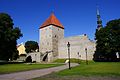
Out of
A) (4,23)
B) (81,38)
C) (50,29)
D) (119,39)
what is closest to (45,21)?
(50,29)

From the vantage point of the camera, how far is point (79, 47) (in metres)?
68.8

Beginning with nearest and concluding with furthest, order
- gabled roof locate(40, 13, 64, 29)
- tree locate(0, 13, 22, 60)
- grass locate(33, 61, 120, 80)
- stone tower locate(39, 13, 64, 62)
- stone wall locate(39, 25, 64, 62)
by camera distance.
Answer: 1. grass locate(33, 61, 120, 80)
2. tree locate(0, 13, 22, 60)
3. stone wall locate(39, 25, 64, 62)
4. stone tower locate(39, 13, 64, 62)
5. gabled roof locate(40, 13, 64, 29)

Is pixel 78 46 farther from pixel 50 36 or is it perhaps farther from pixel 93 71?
pixel 93 71

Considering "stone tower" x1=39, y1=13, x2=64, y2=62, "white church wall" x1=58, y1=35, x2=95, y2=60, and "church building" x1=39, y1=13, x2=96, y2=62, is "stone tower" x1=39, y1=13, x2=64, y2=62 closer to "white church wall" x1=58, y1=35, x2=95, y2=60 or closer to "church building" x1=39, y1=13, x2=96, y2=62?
"church building" x1=39, y1=13, x2=96, y2=62

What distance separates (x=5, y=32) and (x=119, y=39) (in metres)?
29.3

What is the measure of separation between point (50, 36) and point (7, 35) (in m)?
27.5

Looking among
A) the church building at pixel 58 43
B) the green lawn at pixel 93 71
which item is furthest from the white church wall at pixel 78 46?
the green lawn at pixel 93 71

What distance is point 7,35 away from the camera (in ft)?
165

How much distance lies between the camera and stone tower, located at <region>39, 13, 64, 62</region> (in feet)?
Result: 242

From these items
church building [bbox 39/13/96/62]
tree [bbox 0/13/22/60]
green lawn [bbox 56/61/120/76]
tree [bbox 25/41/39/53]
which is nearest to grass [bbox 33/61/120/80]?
green lawn [bbox 56/61/120/76]

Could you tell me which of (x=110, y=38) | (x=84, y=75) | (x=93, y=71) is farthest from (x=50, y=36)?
(x=84, y=75)

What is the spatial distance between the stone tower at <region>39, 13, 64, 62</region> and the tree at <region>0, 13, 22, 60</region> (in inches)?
773

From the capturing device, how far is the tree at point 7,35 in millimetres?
49509

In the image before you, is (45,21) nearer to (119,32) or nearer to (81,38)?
(81,38)
